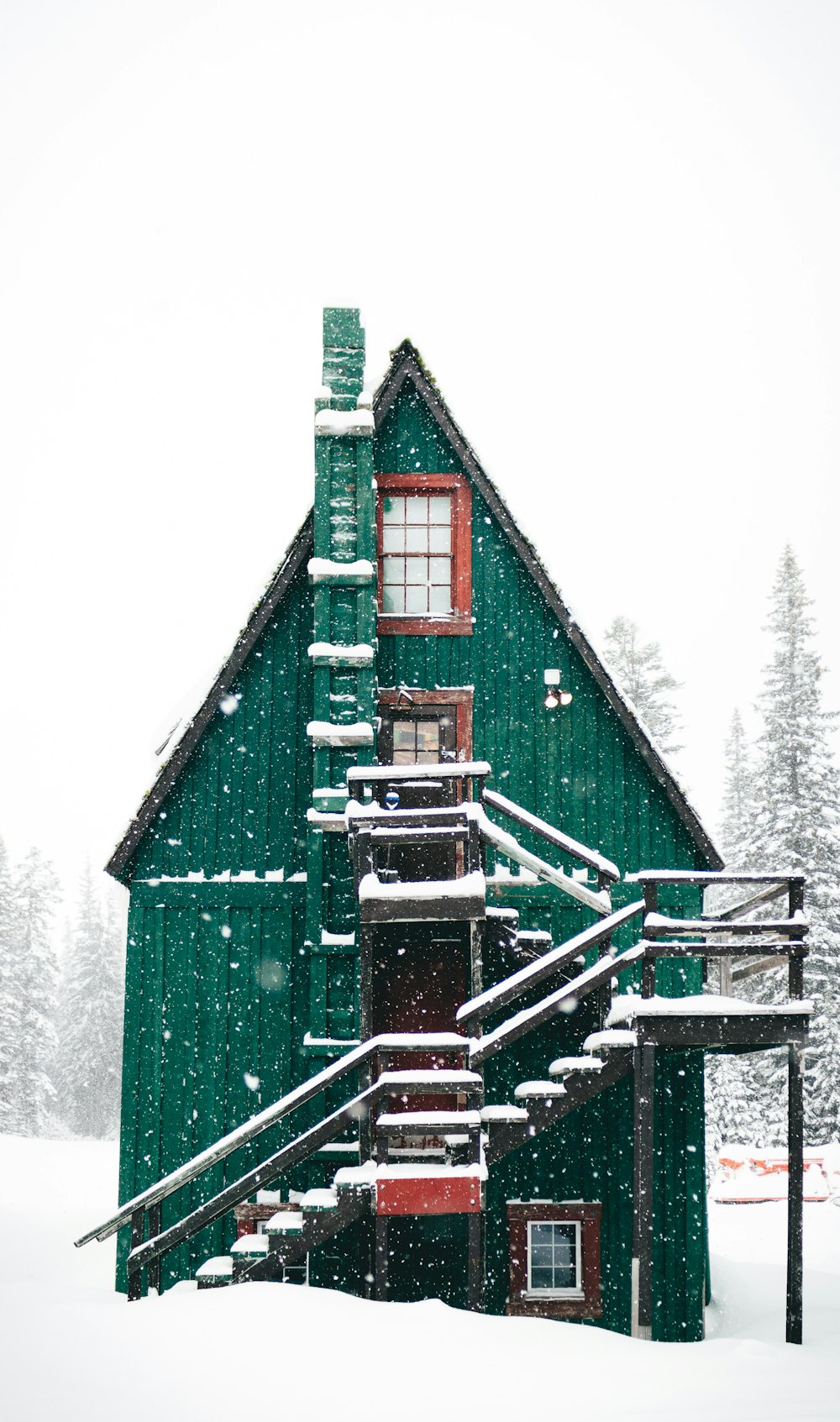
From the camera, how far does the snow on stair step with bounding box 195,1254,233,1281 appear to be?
33.7ft

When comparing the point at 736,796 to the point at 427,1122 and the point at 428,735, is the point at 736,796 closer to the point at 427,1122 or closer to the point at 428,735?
the point at 428,735

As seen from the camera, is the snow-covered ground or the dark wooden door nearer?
the snow-covered ground

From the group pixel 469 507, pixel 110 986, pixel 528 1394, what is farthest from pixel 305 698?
pixel 110 986

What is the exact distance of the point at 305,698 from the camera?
13750 millimetres

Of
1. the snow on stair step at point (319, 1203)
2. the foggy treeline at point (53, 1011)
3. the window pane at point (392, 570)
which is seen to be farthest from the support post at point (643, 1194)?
the foggy treeline at point (53, 1011)

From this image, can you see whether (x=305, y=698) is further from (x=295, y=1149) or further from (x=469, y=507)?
(x=295, y=1149)

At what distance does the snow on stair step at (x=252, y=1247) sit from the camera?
10.4 meters

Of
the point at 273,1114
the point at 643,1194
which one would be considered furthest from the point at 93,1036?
the point at 643,1194

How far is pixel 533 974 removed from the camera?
11.1 metres

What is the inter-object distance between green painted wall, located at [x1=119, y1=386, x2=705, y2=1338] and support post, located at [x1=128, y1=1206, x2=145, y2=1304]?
1043 mm

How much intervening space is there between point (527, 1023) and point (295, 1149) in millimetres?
2455

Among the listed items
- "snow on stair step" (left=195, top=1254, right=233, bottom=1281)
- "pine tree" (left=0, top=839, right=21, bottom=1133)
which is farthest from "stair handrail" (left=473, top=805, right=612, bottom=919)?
"pine tree" (left=0, top=839, right=21, bottom=1133)

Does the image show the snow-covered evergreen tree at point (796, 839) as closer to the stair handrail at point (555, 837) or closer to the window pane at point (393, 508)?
the stair handrail at point (555, 837)

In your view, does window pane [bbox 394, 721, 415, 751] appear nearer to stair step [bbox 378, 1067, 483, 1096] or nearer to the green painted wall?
the green painted wall
